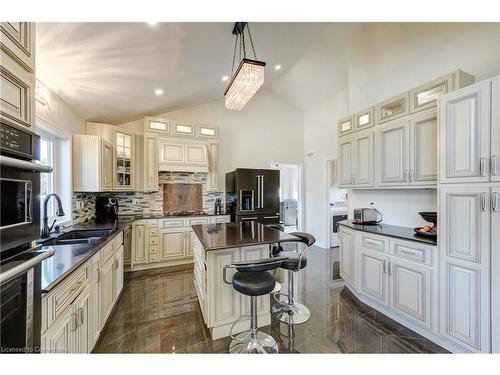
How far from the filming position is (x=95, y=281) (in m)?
1.79

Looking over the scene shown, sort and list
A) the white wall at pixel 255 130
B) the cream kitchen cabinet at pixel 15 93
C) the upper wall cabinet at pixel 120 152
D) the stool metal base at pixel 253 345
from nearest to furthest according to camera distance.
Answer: the cream kitchen cabinet at pixel 15 93 < the stool metal base at pixel 253 345 < the upper wall cabinet at pixel 120 152 < the white wall at pixel 255 130

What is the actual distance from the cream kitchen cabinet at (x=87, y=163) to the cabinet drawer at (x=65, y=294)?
1.90 metres

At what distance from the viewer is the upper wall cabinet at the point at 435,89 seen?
1994mm

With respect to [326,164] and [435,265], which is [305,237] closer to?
[435,265]

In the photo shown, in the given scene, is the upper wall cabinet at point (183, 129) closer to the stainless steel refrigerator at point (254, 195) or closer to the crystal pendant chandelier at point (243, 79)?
the stainless steel refrigerator at point (254, 195)

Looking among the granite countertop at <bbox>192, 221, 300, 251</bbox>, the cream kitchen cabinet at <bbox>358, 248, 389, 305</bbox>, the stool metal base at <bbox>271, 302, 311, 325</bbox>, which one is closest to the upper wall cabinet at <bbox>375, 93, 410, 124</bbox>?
the cream kitchen cabinet at <bbox>358, 248, 389, 305</bbox>

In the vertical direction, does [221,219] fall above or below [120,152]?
below

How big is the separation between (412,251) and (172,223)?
3.52 metres

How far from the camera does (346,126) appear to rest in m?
3.15

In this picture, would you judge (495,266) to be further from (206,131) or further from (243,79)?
(206,131)

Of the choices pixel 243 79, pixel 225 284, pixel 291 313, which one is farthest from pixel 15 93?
pixel 291 313

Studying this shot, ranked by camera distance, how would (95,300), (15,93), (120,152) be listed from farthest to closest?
1. (120,152)
2. (95,300)
3. (15,93)

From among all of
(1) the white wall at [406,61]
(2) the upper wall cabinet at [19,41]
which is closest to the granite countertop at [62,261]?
(2) the upper wall cabinet at [19,41]

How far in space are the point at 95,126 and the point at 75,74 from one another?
139 cm
